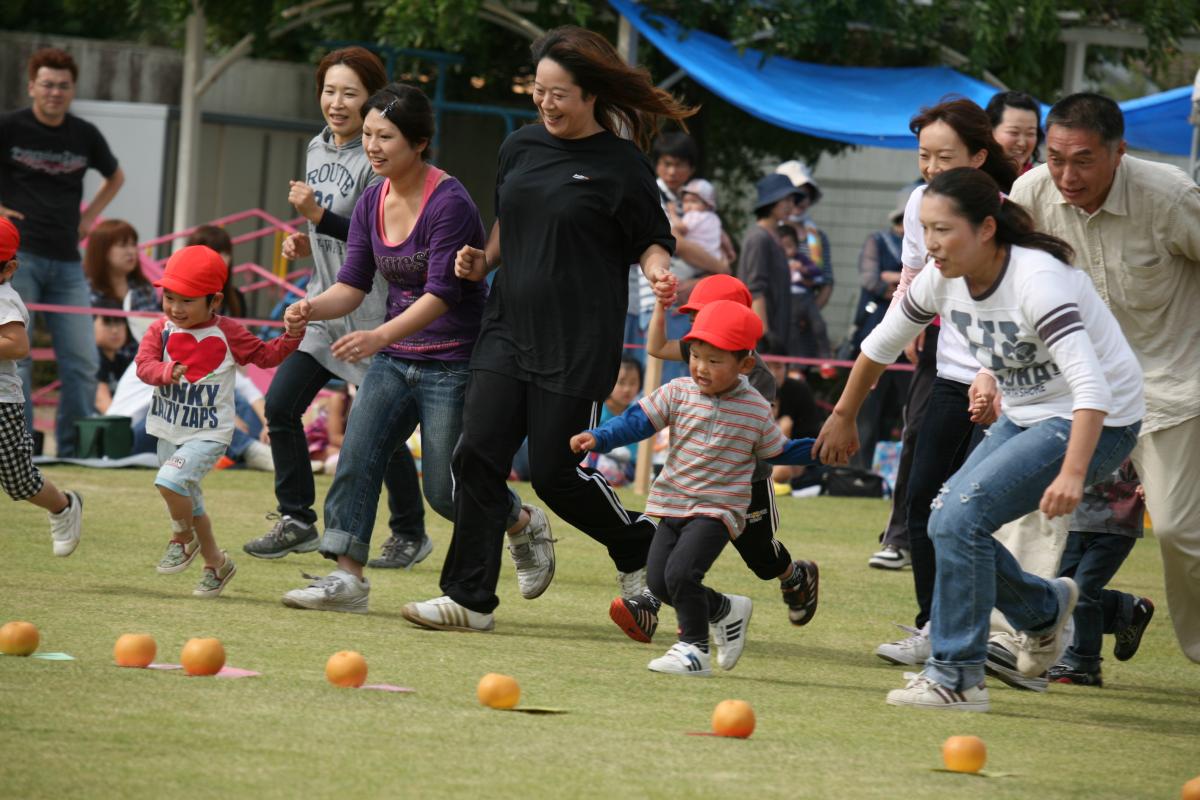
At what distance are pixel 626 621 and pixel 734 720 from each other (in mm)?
1631

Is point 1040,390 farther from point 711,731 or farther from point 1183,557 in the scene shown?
point 711,731

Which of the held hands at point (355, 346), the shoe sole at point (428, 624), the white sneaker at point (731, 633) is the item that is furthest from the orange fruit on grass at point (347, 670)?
the held hands at point (355, 346)

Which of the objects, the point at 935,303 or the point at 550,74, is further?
the point at 550,74

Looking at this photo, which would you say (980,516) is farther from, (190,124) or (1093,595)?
(190,124)

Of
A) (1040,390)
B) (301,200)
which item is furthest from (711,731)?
(301,200)

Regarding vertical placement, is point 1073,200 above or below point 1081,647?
above

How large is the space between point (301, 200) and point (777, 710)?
2907 millimetres

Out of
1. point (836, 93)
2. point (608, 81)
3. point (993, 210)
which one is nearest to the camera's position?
point (993, 210)

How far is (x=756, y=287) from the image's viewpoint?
12992 mm

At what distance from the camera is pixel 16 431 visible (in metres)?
7.12

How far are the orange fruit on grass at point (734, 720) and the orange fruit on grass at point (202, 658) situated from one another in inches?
56.2

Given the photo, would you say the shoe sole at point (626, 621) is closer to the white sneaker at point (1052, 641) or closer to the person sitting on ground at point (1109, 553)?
the white sneaker at point (1052, 641)

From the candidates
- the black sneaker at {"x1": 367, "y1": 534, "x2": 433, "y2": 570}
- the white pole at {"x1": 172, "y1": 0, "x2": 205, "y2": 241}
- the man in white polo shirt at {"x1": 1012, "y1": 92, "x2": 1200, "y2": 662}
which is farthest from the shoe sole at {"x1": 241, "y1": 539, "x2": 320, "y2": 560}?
the white pole at {"x1": 172, "y1": 0, "x2": 205, "y2": 241}

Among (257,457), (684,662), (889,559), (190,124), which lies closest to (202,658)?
(684,662)
